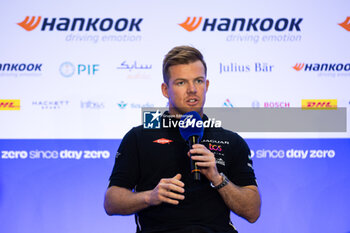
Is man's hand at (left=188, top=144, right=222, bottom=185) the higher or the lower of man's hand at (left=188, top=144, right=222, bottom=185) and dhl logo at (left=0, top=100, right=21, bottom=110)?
the lower

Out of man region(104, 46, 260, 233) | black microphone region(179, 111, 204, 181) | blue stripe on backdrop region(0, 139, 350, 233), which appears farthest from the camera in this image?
blue stripe on backdrop region(0, 139, 350, 233)

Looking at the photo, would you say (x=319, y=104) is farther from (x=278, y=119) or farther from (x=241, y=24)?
(x=241, y=24)

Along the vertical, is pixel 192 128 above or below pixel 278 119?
below

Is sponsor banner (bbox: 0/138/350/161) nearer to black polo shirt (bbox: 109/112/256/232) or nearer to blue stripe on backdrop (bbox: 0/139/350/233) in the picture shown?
blue stripe on backdrop (bbox: 0/139/350/233)

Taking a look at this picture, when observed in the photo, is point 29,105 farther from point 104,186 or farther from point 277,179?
point 277,179

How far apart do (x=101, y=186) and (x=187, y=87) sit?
60.5 inches

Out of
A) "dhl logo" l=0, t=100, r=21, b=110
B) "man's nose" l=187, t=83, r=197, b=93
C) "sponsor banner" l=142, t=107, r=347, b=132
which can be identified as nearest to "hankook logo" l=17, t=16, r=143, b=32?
"dhl logo" l=0, t=100, r=21, b=110

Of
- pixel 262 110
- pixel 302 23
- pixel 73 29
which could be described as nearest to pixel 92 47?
pixel 73 29

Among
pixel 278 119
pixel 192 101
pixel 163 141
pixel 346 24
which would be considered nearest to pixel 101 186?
pixel 163 141

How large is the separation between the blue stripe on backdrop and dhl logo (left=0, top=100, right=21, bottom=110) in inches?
11.4

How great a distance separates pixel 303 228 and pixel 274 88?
4.03 ft

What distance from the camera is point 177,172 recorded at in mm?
1990

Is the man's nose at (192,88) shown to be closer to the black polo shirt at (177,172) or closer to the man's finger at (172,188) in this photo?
the black polo shirt at (177,172)

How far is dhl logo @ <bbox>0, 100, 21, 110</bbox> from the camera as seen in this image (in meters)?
3.18
